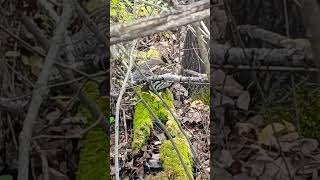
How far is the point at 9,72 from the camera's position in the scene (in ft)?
4.70

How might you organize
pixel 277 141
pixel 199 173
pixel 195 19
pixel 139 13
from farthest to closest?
pixel 199 173 → pixel 139 13 → pixel 195 19 → pixel 277 141

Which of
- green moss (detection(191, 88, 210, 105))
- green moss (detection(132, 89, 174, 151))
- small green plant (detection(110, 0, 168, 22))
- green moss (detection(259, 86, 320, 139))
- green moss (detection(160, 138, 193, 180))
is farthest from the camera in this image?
green moss (detection(191, 88, 210, 105))

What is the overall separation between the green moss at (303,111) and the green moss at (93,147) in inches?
18.4

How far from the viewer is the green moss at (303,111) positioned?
1.41 m

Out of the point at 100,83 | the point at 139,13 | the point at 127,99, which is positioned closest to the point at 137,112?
the point at 127,99

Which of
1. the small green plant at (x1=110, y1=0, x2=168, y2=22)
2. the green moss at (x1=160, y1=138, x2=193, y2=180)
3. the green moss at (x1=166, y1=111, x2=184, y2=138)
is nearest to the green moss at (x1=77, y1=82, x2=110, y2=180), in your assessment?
the small green plant at (x1=110, y1=0, x2=168, y2=22)

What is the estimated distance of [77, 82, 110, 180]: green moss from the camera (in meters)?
1.46

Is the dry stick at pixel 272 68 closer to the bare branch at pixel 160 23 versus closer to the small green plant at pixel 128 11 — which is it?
the bare branch at pixel 160 23

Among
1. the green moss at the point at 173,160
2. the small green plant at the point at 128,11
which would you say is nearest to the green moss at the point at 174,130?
the green moss at the point at 173,160

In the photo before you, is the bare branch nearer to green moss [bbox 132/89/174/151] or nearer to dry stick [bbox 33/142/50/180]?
dry stick [bbox 33/142/50/180]

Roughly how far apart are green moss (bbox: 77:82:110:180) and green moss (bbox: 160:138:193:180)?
0.96 meters

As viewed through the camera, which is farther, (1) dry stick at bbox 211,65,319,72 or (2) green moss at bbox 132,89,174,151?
(2) green moss at bbox 132,89,174,151

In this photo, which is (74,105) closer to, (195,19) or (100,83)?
(100,83)

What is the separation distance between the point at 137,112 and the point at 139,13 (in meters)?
0.61
